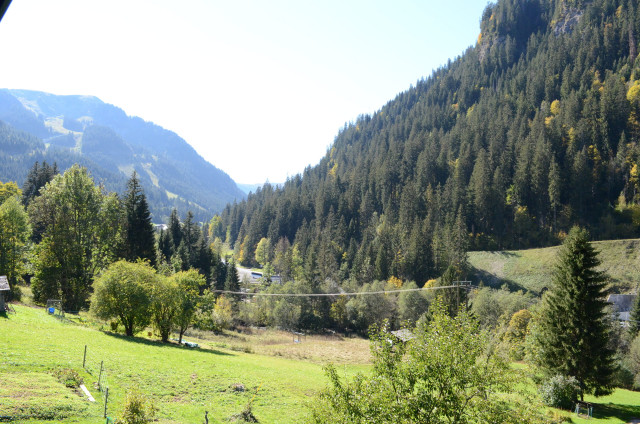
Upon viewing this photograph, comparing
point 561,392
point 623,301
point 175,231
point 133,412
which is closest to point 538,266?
point 623,301

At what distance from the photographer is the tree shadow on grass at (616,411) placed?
28.8 m

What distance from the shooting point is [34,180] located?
88.7 meters

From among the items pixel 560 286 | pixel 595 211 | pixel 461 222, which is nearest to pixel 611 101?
pixel 595 211

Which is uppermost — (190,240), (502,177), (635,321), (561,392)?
(502,177)

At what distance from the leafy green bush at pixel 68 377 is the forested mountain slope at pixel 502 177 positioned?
226 ft

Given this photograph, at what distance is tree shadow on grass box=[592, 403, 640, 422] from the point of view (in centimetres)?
2875

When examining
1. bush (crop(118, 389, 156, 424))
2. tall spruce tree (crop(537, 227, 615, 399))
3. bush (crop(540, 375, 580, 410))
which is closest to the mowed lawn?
bush (crop(118, 389, 156, 424))

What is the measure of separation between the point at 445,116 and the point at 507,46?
56501mm

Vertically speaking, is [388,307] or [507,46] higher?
[507,46]

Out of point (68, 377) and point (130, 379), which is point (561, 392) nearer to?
point (130, 379)

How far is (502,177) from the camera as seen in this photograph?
110250 millimetres

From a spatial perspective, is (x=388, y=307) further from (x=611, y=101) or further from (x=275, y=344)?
(x=611, y=101)

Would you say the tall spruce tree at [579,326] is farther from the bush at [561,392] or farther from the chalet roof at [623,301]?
the chalet roof at [623,301]

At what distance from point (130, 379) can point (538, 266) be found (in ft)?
283
